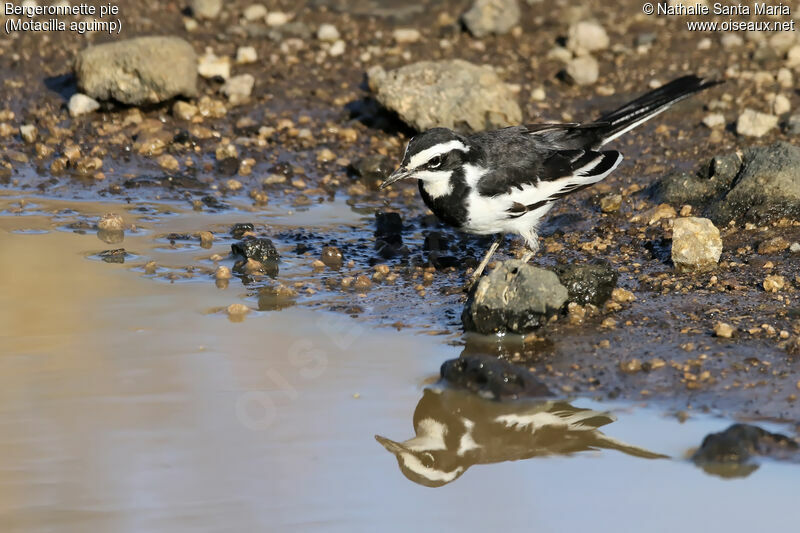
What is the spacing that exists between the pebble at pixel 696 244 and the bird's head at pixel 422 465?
2.66 meters

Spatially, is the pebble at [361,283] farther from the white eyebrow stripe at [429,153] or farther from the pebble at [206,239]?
the pebble at [206,239]

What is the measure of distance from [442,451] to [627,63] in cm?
623

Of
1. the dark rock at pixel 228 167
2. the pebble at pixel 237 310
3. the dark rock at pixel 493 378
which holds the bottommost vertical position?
the dark rock at pixel 493 378

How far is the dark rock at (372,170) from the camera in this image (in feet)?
27.9

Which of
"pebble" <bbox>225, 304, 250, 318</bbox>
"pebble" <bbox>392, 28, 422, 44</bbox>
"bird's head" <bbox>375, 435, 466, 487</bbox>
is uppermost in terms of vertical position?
"pebble" <bbox>392, 28, 422, 44</bbox>

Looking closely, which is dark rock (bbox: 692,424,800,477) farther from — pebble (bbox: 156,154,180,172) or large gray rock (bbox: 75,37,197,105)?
large gray rock (bbox: 75,37,197,105)

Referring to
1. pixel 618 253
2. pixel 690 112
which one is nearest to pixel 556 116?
pixel 690 112

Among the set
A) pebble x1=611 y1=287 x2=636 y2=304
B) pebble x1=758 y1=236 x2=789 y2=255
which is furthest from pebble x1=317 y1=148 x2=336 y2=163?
pebble x1=758 y1=236 x2=789 y2=255

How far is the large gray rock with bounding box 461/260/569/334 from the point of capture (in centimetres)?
582

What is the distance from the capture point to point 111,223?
7465 millimetres

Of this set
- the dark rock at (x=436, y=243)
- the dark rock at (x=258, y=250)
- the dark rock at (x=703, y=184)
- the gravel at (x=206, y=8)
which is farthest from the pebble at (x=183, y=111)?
the dark rock at (x=703, y=184)

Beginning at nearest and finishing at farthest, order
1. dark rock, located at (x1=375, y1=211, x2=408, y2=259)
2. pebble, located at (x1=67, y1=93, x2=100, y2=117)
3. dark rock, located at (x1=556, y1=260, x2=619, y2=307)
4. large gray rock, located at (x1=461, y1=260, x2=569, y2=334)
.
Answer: large gray rock, located at (x1=461, y1=260, x2=569, y2=334)
dark rock, located at (x1=556, y1=260, x2=619, y2=307)
dark rock, located at (x1=375, y1=211, x2=408, y2=259)
pebble, located at (x1=67, y1=93, x2=100, y2=117)

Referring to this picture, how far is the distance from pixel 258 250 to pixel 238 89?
2982 millimetres

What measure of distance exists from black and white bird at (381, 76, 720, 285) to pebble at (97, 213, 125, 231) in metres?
2.20
